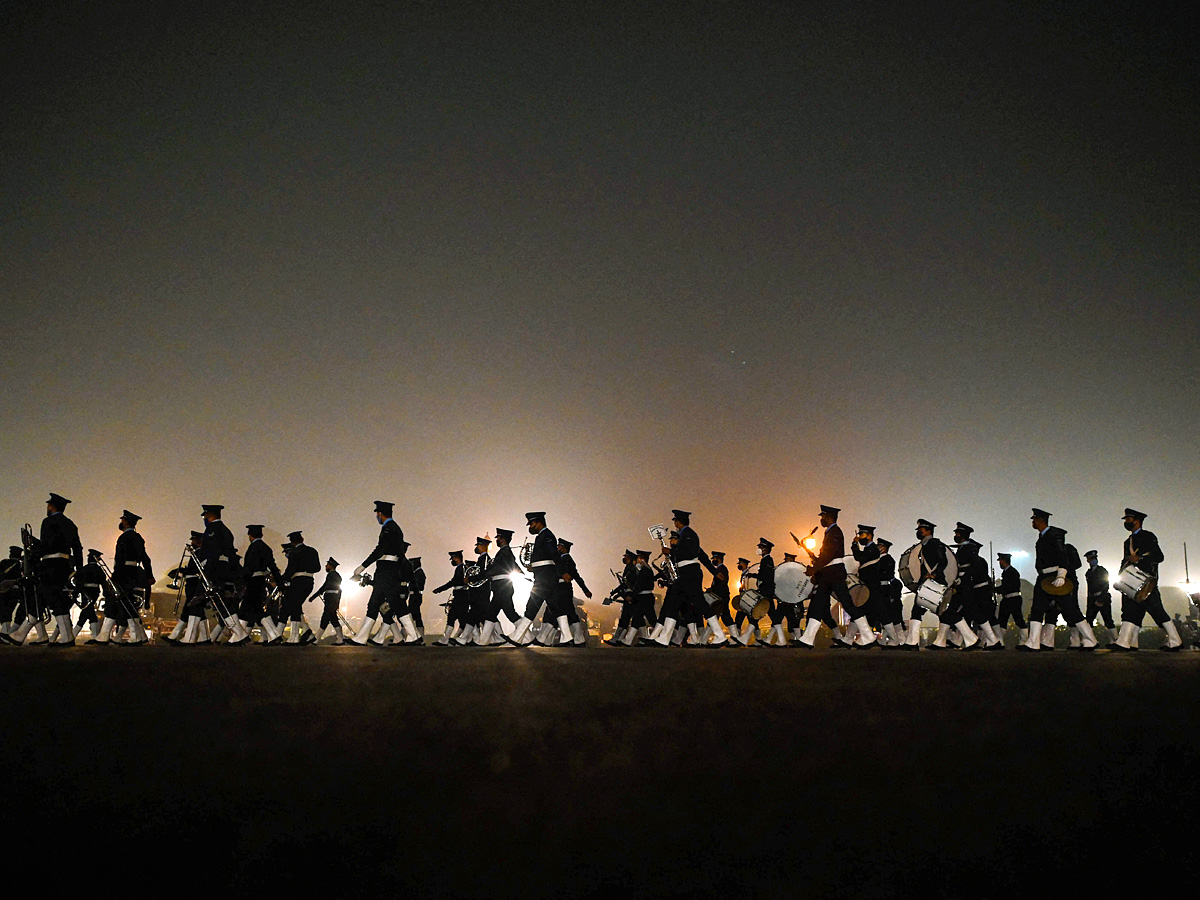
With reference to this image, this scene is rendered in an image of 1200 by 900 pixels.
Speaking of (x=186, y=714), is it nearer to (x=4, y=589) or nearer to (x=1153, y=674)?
(x=1153, y=674)

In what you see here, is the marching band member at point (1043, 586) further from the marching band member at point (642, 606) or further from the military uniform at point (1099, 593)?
the marching band member at point (642, 606)

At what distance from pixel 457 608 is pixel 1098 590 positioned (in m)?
13.5

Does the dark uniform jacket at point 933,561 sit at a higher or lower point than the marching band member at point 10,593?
higher

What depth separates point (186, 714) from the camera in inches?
231

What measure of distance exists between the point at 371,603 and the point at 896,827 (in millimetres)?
13689

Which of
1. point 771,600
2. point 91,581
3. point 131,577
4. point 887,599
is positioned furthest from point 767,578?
point 91,581

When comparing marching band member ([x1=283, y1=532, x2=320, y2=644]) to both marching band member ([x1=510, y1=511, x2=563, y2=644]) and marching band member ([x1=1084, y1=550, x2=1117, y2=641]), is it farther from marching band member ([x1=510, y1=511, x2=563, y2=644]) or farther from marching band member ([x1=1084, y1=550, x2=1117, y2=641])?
marching band member ([x1=1084, y1=550, x2=1117, y2=641])

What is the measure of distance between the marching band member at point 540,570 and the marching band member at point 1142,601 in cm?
997

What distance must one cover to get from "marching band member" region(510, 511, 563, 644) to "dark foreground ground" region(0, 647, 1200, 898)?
9848 millimetres

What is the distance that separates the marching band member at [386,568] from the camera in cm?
1642

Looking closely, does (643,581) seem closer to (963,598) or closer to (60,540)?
(963,598)

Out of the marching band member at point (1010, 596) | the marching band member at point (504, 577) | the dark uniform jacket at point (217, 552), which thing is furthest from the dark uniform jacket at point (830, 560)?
the dark uniform jacket at point (217, 552)

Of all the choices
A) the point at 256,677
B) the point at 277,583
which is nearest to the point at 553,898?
the point at 256,677

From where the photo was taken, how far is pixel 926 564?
53.2 ft
